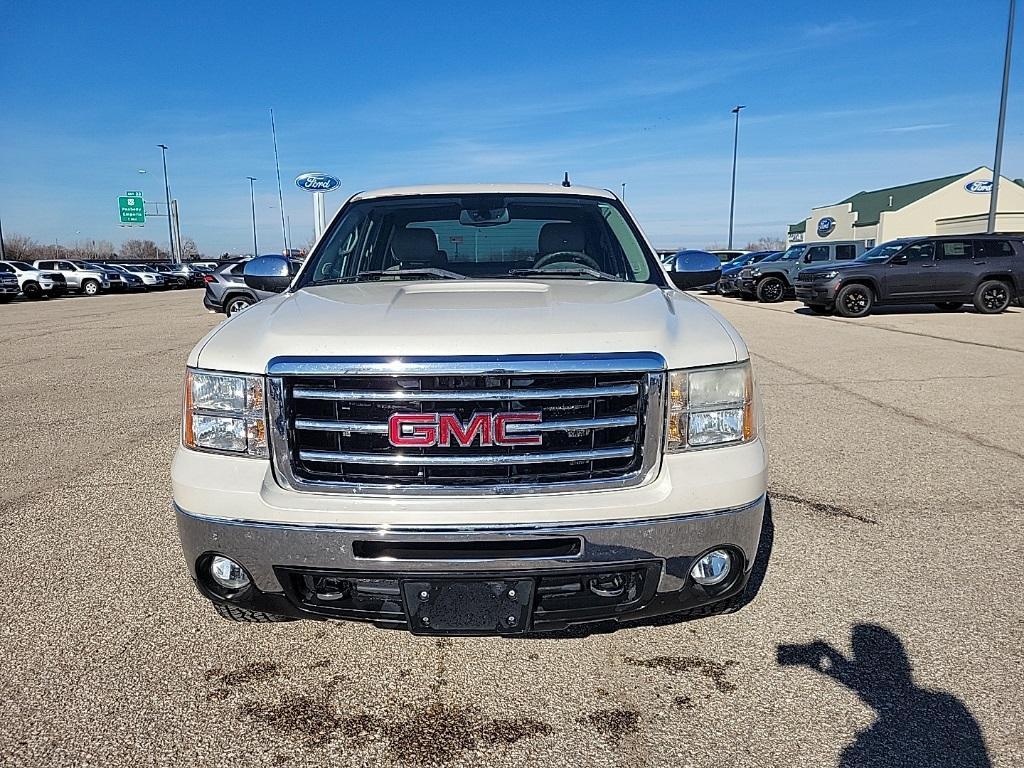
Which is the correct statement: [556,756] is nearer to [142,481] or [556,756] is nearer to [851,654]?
[851,654]

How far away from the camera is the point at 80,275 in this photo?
108 feet

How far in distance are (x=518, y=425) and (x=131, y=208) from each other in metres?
58.5

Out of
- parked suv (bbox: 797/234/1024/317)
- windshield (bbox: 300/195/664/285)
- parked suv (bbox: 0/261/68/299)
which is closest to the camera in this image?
windshield (bbox: 300/195/664/285)

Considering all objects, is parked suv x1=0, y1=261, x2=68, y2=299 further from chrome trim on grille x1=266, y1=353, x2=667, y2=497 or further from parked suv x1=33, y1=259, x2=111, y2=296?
chrome trim on grille x1=266, y1=353, x2=667, y2=497

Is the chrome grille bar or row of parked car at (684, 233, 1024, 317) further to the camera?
row of parked car at (684, 233, 1024, 317)

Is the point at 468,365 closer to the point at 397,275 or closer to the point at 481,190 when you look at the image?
the point at 397,275

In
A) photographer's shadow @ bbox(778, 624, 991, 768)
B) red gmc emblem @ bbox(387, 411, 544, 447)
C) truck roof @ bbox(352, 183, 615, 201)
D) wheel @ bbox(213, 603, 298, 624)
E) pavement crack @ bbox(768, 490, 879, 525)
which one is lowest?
photographer's shadow @ bbox(778, 624, 991, 768)

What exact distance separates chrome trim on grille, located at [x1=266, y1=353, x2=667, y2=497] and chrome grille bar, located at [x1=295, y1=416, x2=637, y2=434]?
0.06 ft

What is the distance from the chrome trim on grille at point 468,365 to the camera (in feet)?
6.83

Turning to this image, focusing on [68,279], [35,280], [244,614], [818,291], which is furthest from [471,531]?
[68,279]

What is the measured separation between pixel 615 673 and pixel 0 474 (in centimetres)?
450

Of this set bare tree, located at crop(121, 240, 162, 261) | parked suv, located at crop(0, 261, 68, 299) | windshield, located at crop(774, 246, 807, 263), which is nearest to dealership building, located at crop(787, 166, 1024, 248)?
windshield, located at crop(774, 246, 807, 263)

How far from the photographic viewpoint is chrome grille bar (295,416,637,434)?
7.02 ft

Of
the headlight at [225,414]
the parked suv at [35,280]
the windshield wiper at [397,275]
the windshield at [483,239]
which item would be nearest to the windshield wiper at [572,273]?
the windshield at [483,239]
